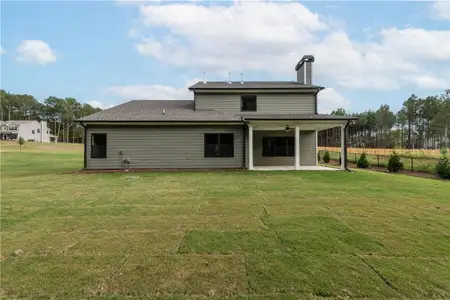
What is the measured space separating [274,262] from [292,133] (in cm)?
1380

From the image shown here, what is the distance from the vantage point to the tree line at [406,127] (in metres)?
53.2

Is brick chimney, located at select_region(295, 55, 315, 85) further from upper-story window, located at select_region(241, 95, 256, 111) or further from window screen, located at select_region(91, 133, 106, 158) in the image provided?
window screen, located at select_region(91, 133, 106, 158)

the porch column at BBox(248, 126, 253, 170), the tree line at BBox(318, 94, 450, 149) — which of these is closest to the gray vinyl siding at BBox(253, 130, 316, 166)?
the porch column at BBox(248, 126, 253, 170)

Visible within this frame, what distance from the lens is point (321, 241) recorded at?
12.7ft

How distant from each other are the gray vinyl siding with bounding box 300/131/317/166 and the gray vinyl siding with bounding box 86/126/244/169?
4.36 metres

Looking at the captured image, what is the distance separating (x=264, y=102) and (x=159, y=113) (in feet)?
20.8

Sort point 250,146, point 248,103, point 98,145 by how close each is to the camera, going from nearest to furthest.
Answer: point 250,146, point 98,145, point 248,103

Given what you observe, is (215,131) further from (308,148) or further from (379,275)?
(379,275)

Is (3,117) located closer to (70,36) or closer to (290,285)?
(70,36)

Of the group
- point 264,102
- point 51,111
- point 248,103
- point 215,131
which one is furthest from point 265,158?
point 51,111

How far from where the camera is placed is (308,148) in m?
16.7

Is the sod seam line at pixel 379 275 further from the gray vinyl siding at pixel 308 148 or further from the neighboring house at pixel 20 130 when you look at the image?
the neighboring house at pixel 20 130

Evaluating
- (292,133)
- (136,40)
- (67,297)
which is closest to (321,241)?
(67,297)

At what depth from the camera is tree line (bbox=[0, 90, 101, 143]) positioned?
73.6 m
